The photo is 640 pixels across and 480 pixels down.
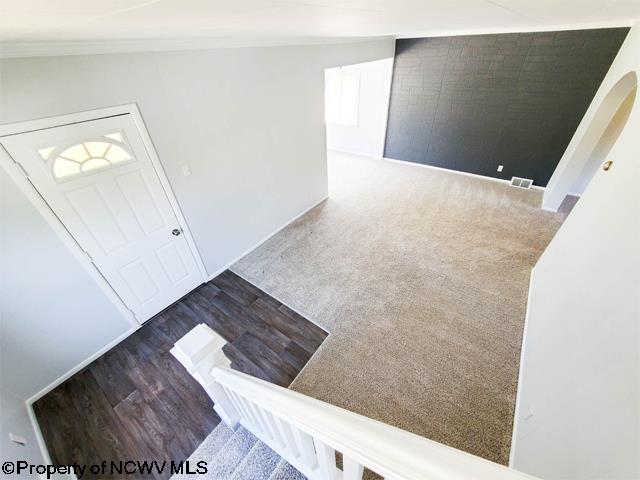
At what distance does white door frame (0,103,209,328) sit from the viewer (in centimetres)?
163

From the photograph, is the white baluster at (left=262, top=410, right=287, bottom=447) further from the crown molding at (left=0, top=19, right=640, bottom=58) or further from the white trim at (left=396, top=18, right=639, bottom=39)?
the white trim at (left=396, top=18, right=639, bottom=39)

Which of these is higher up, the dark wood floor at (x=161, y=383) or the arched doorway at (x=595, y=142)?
the arched doorway at (x=595, y=142)

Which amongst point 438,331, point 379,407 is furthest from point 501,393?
point 379,407

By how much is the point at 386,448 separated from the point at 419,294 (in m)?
2.52

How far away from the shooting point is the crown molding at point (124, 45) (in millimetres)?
1452

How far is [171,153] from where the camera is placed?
7.70ft

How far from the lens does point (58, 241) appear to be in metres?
1.95

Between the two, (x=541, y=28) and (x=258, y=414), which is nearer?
(x=258, y=414)

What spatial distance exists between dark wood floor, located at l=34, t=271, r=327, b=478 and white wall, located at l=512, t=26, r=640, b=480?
166 cm

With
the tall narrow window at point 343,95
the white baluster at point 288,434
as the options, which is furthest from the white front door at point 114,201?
the tall narrow window at point 343,95

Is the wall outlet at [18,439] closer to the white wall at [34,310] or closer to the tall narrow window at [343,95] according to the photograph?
the white wall at [34,310]

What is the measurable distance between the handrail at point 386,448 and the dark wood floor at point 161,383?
1.63m

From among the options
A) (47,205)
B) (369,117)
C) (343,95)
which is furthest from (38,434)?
(343,95)

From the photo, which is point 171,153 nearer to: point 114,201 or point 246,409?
point 114,201
